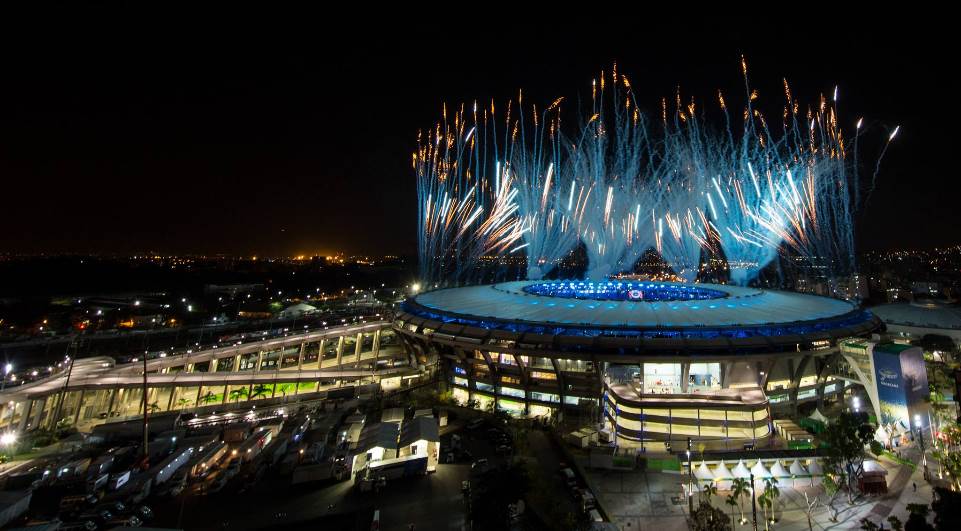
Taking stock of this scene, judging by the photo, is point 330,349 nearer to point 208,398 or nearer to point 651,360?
point 208,398

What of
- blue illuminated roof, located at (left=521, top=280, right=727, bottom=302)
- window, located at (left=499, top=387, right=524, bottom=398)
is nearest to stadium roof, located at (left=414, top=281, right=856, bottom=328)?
blue illuminated roof, located at (left=521, top=280, right=727, bottom=302)

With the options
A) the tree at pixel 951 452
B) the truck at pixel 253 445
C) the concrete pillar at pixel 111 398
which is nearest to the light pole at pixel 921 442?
the tree at pixel 951 452

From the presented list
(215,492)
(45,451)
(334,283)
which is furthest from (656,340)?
(334,283)

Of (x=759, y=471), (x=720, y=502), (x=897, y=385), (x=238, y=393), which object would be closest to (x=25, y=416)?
(x=238, y=393)

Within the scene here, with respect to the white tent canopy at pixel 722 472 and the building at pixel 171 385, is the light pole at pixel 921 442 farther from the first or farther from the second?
the building at pixel 171 385

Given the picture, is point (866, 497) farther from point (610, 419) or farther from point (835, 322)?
point (835, 322)

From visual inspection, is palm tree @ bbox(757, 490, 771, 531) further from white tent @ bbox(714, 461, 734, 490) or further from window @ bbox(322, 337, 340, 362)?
window @ bbox(322, 337, 340, 362)

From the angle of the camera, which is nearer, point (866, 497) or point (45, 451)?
point (866, 497)
